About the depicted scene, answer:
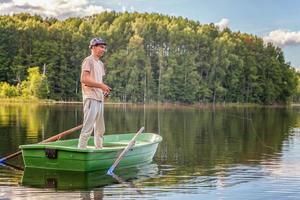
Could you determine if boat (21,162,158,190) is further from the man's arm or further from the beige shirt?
the man's arm

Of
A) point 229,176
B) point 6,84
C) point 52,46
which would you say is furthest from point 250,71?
point 229,176

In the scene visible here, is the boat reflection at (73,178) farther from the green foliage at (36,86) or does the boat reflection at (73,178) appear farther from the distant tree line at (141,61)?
the distant tree line at (141,61)

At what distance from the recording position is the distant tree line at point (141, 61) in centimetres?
9994

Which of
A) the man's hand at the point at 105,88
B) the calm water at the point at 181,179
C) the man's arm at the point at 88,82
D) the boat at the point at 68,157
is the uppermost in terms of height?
the man's arm at the point at 88,82

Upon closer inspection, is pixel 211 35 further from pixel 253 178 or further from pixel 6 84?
pixel 253 178

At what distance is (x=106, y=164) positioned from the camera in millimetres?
13867

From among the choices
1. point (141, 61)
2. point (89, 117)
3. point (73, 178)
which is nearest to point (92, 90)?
point (89, 117)

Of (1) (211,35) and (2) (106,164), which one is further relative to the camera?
(1) (211,35)

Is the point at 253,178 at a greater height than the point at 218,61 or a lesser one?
lesser

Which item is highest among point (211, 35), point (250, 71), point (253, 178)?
point (211, 35)

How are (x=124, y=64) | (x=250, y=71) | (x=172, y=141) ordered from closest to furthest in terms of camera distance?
1. (x=172, y=141)
2. (x=124, y=64)
3. (x=250, y=71)

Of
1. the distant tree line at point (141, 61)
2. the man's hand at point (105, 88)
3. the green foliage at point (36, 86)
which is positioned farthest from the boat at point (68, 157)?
the distant tree line at point (141, 61)

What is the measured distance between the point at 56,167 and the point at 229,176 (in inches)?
167

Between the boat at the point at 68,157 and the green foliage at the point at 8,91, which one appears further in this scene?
the green foliage at the point at 8,91
